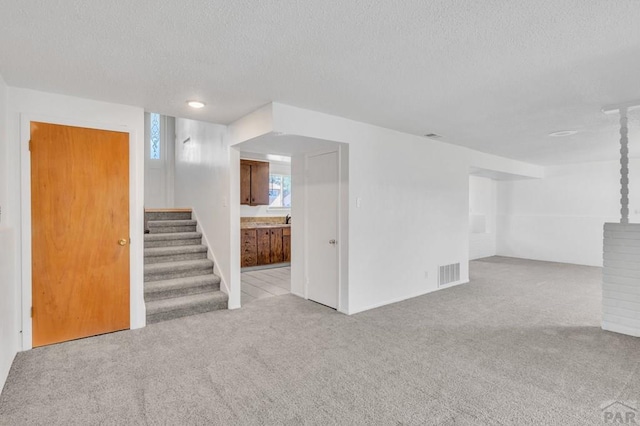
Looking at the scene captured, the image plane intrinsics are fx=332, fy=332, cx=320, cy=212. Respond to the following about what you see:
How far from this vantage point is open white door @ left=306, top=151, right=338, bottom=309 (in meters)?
4.33

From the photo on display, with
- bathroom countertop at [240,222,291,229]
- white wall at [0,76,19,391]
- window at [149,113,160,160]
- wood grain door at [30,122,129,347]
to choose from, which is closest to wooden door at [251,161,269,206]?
bathroom countertop at [240,222,291,229]

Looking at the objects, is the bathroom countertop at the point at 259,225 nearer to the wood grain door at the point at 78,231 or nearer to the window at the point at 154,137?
the window at the point at 154,137

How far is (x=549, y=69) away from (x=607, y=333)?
285 centimetres

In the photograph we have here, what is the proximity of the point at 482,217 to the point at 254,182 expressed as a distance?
5.95 m

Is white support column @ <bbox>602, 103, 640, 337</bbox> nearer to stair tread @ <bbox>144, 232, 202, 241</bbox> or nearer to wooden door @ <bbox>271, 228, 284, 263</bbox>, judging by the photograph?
stair tread @ <bbox>144, 232, 202, 241</bbox>

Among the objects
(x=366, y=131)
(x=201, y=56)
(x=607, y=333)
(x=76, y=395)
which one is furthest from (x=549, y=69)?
(x=76, y=395)

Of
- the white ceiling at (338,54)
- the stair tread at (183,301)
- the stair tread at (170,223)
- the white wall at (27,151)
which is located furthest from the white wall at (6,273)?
the stair tread at (170,223)

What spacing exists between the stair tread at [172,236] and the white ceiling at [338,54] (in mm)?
2043

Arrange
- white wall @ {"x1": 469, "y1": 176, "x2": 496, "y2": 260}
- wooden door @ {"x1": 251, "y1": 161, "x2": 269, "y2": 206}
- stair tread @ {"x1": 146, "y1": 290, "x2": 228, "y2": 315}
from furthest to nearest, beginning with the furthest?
white wall @ {"x1": 469, "y1": 176, "x2": 496, "y2": 260} < wooden door @ {"x1": 251, "y1": 161, "x2": 269, "y2": 206} < stair tread @ {"x1": 146, "y1": 290, "x2": 228, "y2": 315}

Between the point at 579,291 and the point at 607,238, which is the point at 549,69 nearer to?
the point at 607,238

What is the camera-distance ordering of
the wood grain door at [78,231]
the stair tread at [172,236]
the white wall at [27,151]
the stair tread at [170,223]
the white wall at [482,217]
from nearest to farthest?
the white wall at [27,151], the wood grain door at [78,231], the stair tread at [172,236], the stair tread at [170,223], the white wall at [482,217]

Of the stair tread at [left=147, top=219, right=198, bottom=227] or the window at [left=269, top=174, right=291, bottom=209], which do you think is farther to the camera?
the window at [left=269, top=174, right=291, bottom=209]

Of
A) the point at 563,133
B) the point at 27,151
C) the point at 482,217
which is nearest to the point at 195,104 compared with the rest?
the point at 27,151

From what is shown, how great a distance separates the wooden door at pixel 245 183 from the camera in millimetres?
7289
